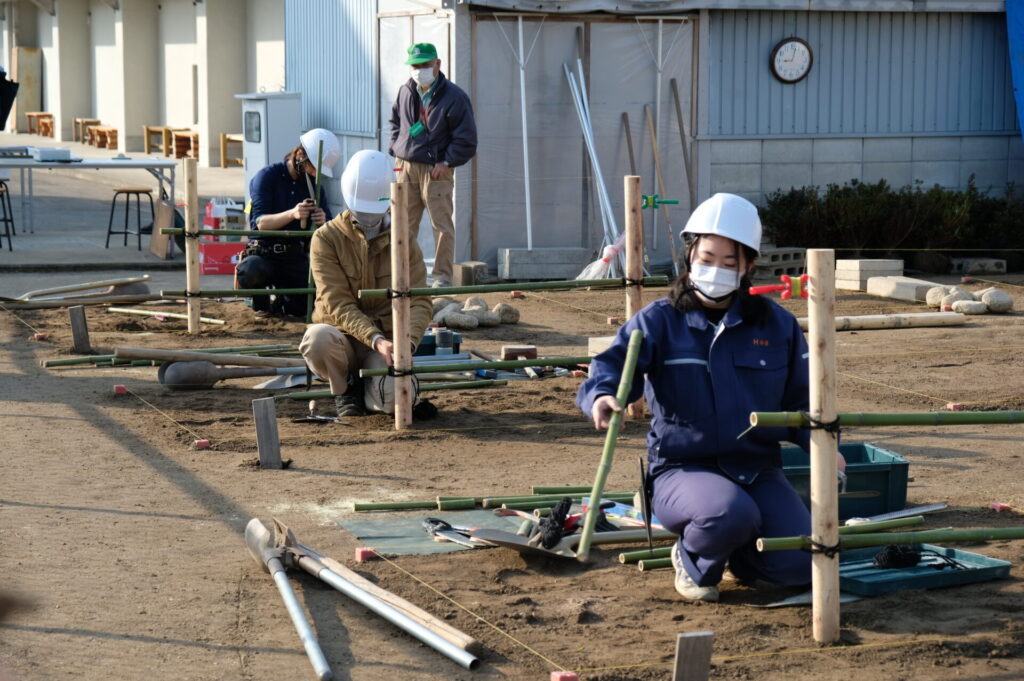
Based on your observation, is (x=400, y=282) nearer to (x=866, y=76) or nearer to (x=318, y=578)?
(x=318, y=578)

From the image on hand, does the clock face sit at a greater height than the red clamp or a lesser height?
greater

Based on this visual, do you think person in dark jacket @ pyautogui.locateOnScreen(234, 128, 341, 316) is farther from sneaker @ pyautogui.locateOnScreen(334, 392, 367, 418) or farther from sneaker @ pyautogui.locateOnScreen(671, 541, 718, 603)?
sneaker @ pyautogui.locateOnScreen(671, 541, 718, 603)

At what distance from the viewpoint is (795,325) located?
4.86 meters

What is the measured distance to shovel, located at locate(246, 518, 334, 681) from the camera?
4.11 m

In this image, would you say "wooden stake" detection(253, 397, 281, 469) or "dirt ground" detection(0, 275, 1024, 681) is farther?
"wooden stake" detection(253, 397, 281, 469)

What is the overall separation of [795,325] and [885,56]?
1102 centimetres

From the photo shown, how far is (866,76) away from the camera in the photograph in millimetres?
15031

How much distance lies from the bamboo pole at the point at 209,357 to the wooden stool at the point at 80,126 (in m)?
24.8

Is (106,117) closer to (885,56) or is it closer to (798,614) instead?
(885,56)

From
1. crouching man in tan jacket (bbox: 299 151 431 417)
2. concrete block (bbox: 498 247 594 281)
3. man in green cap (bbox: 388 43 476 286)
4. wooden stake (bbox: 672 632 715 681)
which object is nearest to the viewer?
wooden stake (bbox: 672 632 715 681)

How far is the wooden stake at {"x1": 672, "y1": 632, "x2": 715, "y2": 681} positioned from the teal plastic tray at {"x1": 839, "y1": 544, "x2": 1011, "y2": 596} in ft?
3.69

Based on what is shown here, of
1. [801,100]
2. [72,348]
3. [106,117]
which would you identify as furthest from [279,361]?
[106,117]

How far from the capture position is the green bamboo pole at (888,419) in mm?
4203

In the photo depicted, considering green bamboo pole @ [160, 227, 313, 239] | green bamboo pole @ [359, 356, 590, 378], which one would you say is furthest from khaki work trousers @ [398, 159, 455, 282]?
green bamboo pole @ [359, 356, 590, 378]
